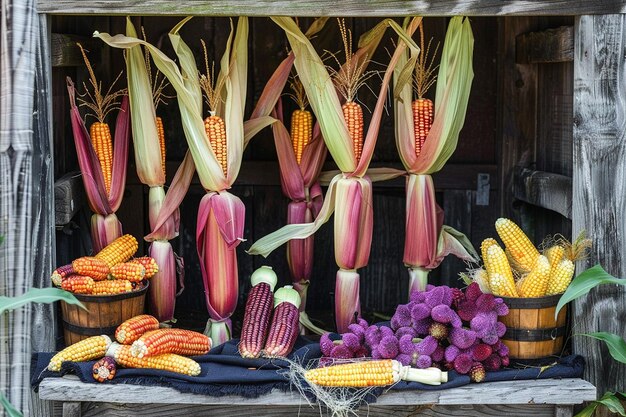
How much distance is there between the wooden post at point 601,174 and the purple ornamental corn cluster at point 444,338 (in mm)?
416

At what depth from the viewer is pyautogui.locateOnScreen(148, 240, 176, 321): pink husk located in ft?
13.8

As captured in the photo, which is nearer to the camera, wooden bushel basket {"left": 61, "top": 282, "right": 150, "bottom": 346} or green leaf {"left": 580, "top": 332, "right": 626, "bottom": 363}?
green leaf {"left": 580, "top": 332, "right": 626, "bottom": 363}

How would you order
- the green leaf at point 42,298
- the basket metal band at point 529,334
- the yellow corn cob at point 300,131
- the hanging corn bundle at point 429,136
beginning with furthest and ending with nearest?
the yellow corn cob at point 300,131 < the hanging corn bundle at point 429,136 < the basket metal band at point 529,334 < the green leaf at point 42,298

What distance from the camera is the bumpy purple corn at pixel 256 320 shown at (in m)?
3.81

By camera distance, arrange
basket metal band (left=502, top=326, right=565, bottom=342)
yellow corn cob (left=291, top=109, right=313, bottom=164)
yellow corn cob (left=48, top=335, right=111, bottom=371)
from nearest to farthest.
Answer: yellow corn cob (left=48, top=335, right=111, bottom=371), basket metal band (left=502, top=326, right=565, bottom=342), yellow corn cob (left=291, top=109, right=313, bottom=164)

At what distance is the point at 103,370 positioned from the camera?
361cm

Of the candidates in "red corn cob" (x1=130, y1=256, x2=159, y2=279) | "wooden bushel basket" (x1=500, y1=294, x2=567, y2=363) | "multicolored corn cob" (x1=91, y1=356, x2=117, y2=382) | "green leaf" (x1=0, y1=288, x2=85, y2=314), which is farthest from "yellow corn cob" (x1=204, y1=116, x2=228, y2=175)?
"wooden bushel basket" (x1=500, y1=294, x2=567, y2=363)

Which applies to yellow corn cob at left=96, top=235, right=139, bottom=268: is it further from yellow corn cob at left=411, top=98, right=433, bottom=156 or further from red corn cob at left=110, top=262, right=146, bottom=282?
yellow corn cob at left=411, top=98, right=433, bottom=156

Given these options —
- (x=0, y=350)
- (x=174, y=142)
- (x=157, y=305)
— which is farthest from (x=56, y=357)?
(x=174, y=142)

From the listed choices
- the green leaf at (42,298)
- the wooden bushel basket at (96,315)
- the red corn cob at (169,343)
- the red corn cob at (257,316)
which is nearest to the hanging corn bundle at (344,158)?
the red corn cob at (257,316)

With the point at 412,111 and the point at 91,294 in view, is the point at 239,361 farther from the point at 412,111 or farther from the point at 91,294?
the point at 412,111

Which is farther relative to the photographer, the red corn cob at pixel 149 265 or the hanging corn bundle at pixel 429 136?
the hanging corn bundle at pixel 429 136

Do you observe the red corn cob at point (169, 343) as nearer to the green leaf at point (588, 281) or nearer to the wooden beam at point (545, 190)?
the green leaf at point (588, 281)

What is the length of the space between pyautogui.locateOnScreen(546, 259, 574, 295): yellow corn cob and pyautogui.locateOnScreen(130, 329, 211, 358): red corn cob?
1.44 metres
